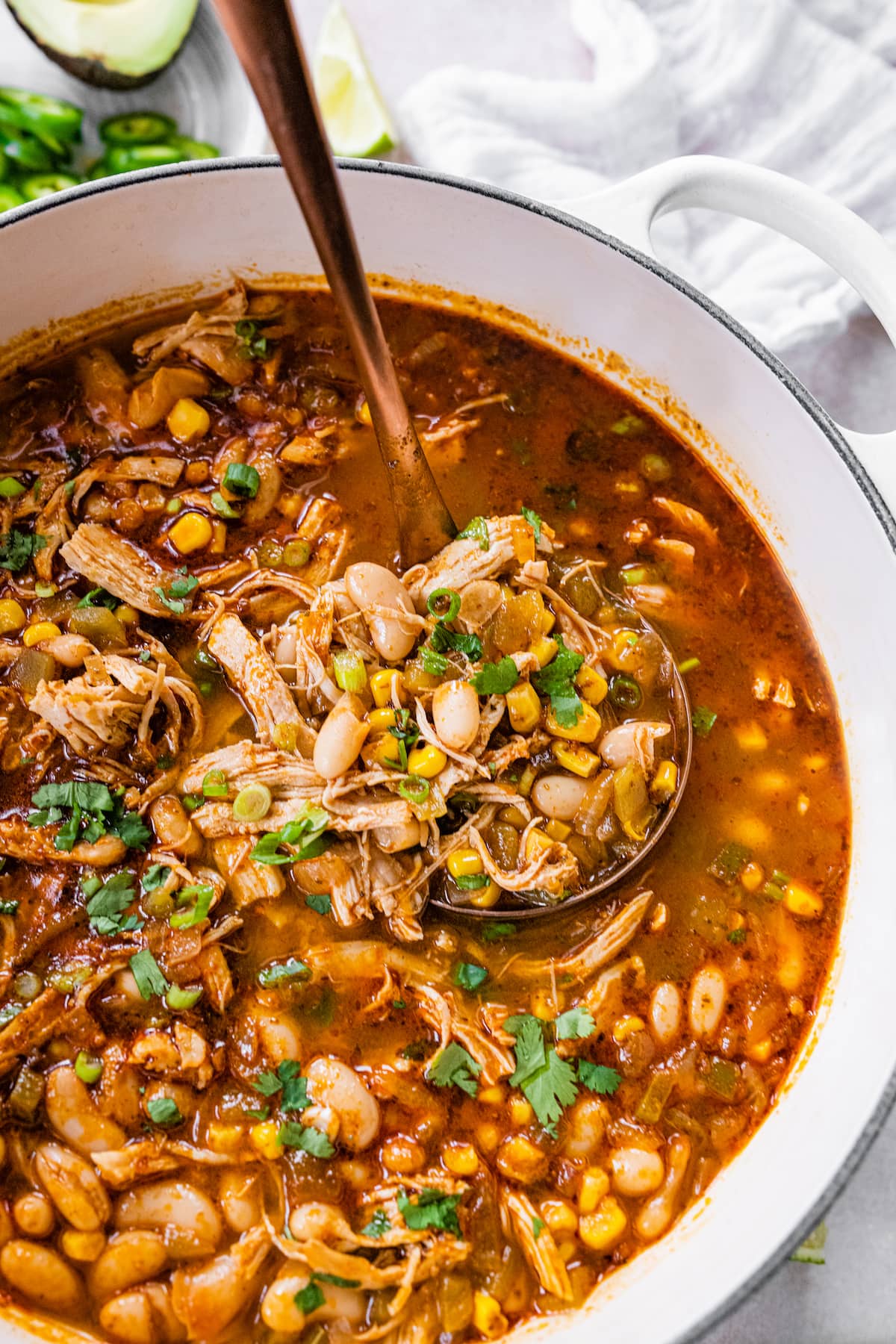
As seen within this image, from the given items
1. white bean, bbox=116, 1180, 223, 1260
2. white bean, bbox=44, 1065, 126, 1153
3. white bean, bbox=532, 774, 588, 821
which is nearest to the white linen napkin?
white bean, bbox=532, 774, 588, 821

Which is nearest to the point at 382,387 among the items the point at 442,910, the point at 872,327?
the point at 442,910

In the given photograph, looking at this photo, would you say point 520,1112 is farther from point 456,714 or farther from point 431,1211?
point 456,714

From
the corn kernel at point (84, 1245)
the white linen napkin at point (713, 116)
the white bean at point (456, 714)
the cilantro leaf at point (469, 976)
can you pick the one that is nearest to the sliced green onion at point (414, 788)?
the white bean at point (456, 714)

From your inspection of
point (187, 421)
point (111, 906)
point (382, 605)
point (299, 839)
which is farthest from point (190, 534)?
point (111, 906)

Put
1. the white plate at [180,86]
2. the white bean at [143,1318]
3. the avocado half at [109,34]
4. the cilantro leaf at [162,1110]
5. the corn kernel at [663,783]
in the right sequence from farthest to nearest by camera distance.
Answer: the white plate at [180,86] → the avocado half at [109,34] → the corn kernel at [663,783] → the cilantro leaf at [162,1110] → the white bean at [143,1318]

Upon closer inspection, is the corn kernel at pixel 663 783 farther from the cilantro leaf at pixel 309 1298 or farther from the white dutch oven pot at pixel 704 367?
the cilantro leaf at pixel 309 1298
